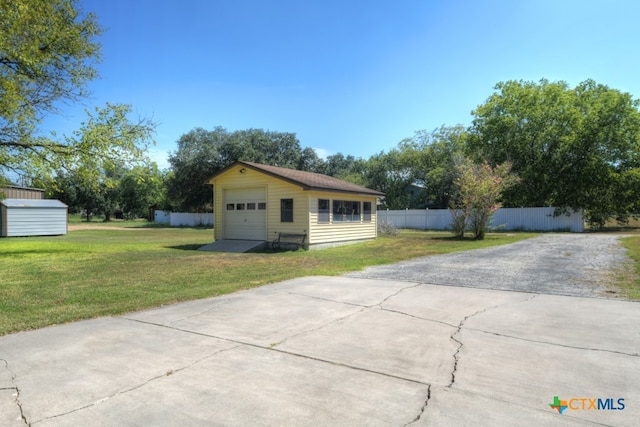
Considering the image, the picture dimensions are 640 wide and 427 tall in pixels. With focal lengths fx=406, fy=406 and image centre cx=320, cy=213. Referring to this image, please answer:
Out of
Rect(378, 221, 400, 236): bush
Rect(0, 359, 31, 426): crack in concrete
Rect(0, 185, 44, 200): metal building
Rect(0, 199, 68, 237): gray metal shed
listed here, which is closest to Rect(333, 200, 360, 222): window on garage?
Rect(378, 221, 400, 236): bush

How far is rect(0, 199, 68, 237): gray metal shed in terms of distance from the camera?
26.2m

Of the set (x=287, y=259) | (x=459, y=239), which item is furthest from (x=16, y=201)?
(x=459, y=239)

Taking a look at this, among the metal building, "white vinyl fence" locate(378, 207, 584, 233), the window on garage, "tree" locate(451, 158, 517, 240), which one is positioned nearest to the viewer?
the window on garage

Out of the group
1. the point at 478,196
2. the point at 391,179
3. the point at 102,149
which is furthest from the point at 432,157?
the point at 102,149

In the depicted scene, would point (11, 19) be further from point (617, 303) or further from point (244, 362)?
point (617, 303)

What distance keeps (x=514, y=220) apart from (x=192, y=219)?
32966mm

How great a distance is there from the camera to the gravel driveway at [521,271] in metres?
7.86

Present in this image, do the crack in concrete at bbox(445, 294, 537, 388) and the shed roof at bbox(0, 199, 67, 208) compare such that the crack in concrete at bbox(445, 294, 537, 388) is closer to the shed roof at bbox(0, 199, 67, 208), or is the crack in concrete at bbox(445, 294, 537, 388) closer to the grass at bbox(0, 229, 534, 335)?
the grass at bbox(0, 229, 534, 335)

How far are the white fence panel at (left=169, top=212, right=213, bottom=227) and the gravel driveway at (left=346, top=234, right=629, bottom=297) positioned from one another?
115 feet

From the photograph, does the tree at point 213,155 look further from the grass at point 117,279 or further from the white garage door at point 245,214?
the grass at point 117,279

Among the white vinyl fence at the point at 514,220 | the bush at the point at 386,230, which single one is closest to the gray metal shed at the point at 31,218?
the bush at the point at 386,230

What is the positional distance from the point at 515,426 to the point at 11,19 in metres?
17.0

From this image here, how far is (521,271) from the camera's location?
9.89 metres

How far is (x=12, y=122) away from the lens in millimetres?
14641
